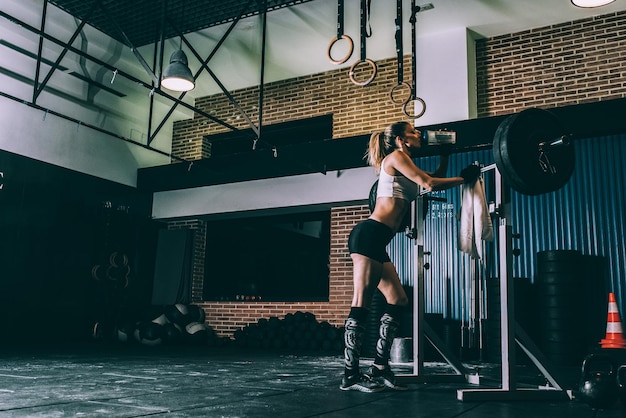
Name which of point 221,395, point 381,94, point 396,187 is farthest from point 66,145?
point 396,187

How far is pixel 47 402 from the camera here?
252cm

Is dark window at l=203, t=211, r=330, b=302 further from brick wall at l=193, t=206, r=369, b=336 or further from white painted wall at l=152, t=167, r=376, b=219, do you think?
white painted wall at l=152, t=167, r=376, b=219

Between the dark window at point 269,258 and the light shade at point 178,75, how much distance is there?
10.4 ft

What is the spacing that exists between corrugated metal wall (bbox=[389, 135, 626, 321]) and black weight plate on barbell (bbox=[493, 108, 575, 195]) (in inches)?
111

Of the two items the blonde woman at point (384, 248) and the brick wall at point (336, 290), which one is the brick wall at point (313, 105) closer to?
the brick wall at point (336, 290)

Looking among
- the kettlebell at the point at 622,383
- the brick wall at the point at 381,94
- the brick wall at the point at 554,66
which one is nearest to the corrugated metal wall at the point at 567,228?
the brick wall at the point at 554,66

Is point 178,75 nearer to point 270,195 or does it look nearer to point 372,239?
point 270,195

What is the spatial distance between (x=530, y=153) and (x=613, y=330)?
136 inches

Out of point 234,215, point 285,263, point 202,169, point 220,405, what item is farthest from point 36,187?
point 220,405

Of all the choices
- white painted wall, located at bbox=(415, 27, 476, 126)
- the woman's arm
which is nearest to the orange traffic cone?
white painted wall, located at bbox=(415, 27, 476, 126)

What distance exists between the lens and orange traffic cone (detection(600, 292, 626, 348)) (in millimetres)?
5375

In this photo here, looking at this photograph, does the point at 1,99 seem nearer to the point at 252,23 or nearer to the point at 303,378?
the point at 252,23

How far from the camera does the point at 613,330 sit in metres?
5.43

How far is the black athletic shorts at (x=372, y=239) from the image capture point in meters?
3.03
